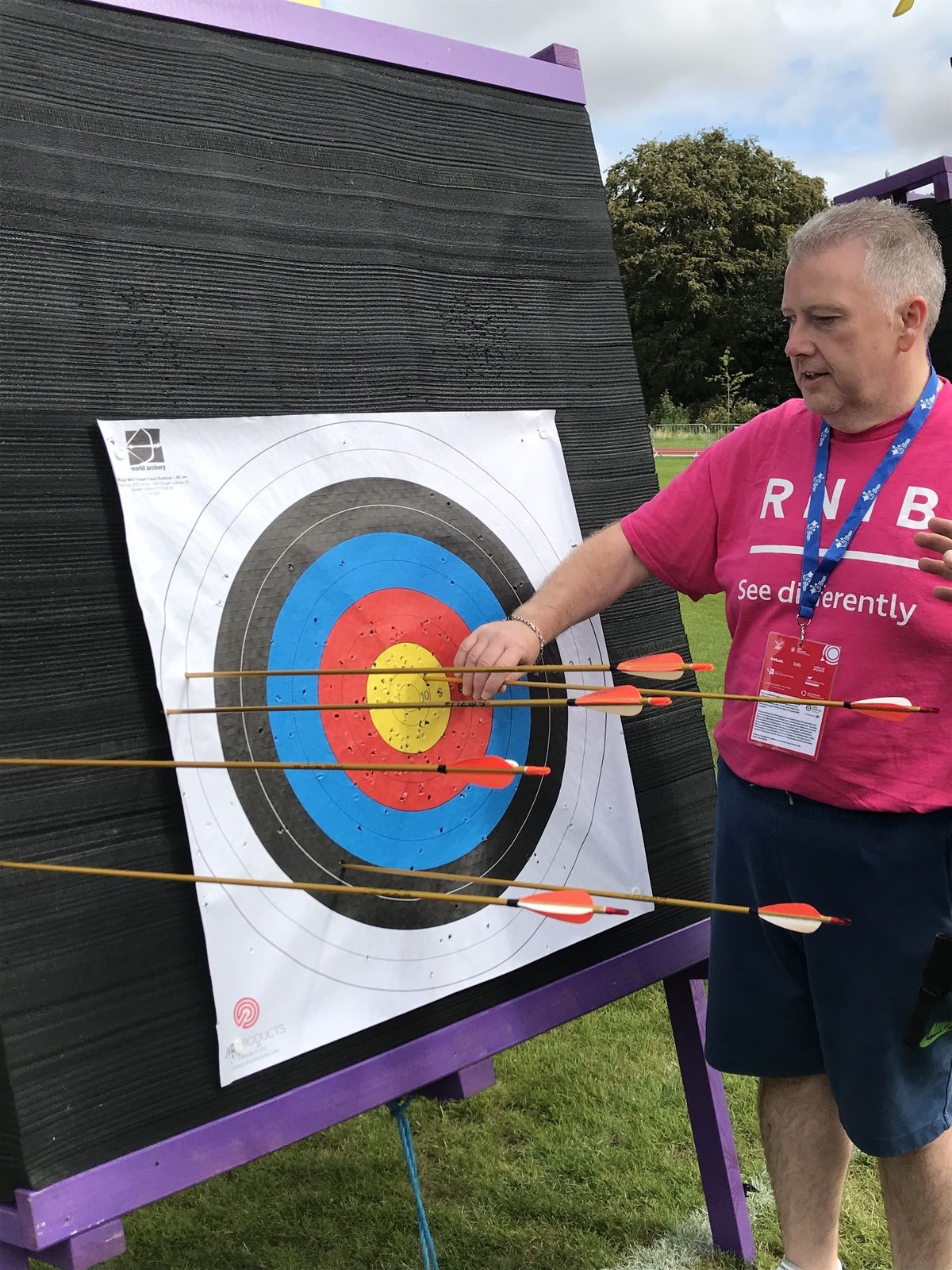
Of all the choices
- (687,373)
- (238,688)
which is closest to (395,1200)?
(238,688)

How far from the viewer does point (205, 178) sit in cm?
148

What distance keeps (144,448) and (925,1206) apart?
1.32m

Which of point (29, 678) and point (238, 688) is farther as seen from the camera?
point (238, 688)

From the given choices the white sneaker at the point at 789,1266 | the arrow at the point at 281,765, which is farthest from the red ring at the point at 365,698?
the white sneaker at the point at 789,1266

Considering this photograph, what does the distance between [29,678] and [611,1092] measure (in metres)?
1.72

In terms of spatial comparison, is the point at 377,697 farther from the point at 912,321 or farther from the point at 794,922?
the point at 912,321

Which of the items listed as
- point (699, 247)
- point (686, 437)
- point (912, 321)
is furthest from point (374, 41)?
point (699, 247)

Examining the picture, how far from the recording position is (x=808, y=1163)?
1.69 meters

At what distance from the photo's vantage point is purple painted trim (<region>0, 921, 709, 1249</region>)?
1226 mm

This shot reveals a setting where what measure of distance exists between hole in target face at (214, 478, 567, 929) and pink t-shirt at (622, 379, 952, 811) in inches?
12.4

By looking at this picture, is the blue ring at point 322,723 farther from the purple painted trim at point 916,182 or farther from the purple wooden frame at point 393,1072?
the purple painted trim at point 916,182

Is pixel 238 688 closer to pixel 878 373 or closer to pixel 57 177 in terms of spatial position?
pixel 57 177

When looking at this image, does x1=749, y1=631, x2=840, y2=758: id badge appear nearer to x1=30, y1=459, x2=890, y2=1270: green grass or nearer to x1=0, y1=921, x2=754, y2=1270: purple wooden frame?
x1=0, y1=921, x2=754, y2=1270: purple wooden frame

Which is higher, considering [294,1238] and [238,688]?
[238,688]
